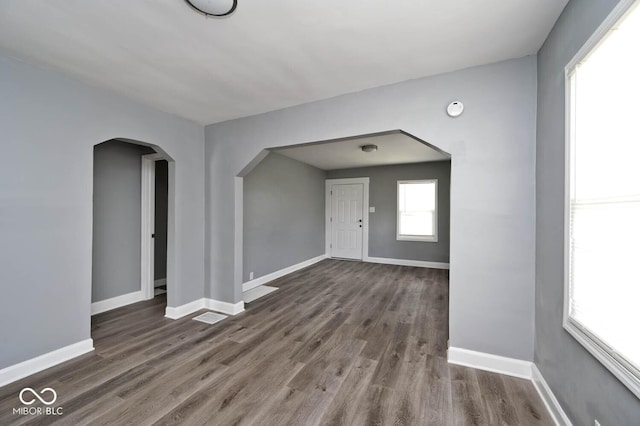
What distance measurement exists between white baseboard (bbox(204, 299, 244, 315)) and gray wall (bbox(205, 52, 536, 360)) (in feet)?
8.21

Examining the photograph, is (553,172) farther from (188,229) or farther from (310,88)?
(188,229)

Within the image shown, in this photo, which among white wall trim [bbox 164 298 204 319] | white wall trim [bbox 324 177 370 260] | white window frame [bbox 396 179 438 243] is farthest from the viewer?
white wall trim [bbox 324 177 370 260]

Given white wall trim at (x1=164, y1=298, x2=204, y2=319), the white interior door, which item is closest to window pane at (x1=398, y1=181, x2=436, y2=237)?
the white interior door

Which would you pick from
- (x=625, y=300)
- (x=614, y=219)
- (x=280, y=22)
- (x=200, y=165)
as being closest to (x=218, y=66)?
(x=280, y=22)

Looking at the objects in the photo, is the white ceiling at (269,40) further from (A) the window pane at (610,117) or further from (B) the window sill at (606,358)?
(B) the window sill at (606,358)

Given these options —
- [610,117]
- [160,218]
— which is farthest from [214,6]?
[160,218]

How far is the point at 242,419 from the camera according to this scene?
64.2 inches

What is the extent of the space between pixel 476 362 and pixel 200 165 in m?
3.77

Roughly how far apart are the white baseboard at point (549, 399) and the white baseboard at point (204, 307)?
3031mm

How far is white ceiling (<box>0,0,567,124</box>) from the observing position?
5.07ft

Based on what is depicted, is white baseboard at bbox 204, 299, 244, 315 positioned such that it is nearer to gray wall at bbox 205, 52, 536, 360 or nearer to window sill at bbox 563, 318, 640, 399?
gray wall at bbox 205, 52, 536, 360

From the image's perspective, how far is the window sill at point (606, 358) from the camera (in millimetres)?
988

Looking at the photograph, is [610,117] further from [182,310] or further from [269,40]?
[182,310]

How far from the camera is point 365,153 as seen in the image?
5113 mm
